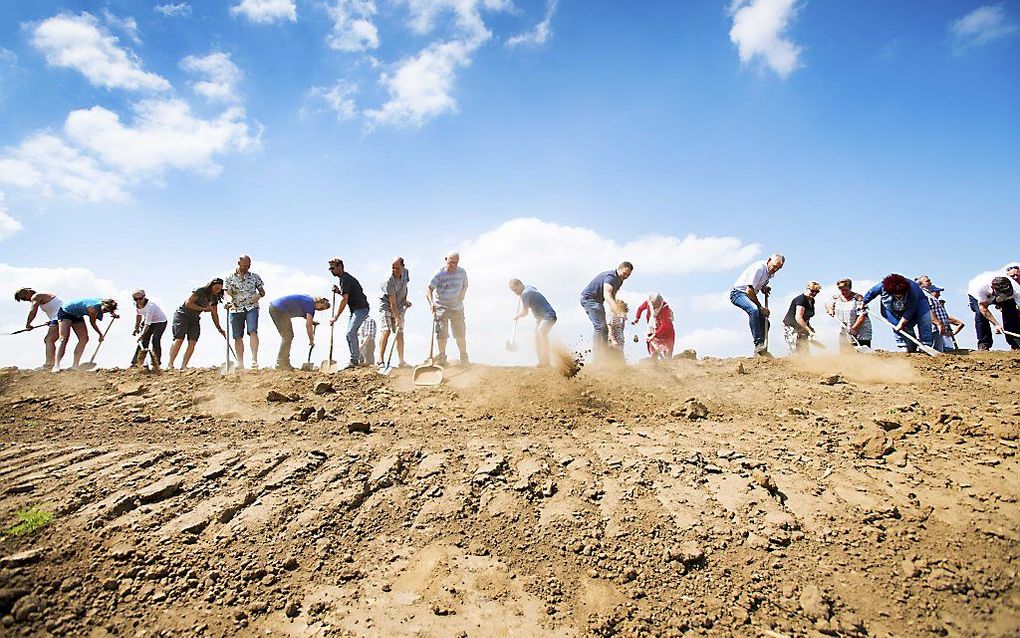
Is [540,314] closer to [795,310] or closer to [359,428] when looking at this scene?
[359,428]

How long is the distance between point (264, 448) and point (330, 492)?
114cm

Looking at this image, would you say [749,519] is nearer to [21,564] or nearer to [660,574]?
[660,574]

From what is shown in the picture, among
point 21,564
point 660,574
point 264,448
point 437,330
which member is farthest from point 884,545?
point 437,330

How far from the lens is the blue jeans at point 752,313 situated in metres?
7.62

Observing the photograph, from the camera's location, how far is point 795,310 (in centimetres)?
843

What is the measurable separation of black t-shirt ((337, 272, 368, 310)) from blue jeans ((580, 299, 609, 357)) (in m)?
3.37

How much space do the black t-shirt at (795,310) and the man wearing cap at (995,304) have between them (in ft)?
6.87

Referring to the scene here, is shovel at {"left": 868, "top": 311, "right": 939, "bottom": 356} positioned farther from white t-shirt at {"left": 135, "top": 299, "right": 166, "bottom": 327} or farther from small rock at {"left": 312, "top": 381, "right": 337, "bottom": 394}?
white t-shirt at {"left": 135, "top": 299, "right": 166, "bottom": 327}

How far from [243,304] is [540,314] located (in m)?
4.56

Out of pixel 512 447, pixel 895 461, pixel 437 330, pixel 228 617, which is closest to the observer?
pixel 228 617

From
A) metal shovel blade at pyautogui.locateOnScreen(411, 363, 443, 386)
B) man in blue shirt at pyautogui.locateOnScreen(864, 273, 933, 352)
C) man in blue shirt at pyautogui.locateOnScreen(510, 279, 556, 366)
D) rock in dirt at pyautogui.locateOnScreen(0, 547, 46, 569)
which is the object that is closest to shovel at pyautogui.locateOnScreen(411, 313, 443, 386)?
metal shovel blade at pyautogui.locateOnScreen(411, 363, 443, 386)

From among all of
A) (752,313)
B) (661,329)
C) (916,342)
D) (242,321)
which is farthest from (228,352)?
(916,342)

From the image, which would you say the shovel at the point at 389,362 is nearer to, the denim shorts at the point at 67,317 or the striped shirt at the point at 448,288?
the striped shirt at the point at 448,288

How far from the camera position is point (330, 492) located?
409cm
